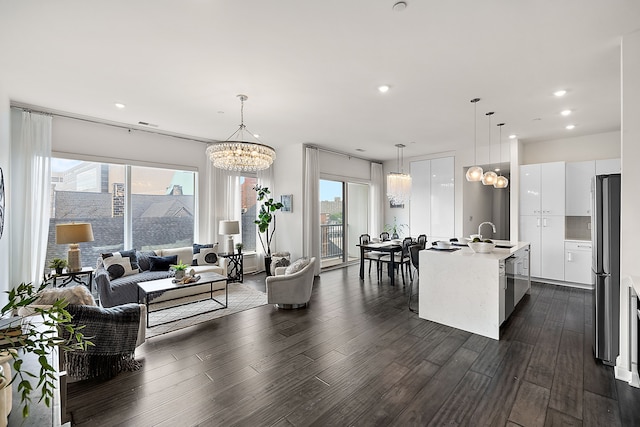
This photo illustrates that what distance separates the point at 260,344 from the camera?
320 cm

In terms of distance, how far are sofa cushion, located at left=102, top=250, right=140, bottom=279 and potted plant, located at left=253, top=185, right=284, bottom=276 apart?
8.11 ft

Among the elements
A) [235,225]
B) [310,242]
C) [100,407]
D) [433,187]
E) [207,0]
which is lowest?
[100,407]

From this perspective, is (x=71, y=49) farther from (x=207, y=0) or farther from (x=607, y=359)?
(x=607, y=359)

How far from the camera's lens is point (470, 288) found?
3.48m

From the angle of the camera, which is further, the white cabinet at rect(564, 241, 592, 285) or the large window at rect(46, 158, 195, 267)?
the white cabinet at rect(564, 241, 592, 285)

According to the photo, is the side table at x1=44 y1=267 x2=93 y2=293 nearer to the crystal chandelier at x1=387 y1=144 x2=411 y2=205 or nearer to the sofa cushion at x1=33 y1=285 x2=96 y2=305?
the sofa cushion at x1=33 y1=285 x2=96 y2=305

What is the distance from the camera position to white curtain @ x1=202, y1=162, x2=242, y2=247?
611 centimetres

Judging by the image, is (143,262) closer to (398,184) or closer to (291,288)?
(291,288)

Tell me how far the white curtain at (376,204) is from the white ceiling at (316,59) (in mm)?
3851

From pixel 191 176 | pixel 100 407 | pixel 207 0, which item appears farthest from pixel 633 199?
pixel 191 176

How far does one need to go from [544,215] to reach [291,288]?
5115 mm

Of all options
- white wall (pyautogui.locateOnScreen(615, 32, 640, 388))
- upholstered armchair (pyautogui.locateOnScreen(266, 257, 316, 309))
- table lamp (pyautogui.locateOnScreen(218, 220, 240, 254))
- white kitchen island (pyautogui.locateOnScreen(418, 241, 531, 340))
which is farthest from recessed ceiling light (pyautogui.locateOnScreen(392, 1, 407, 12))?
table lamp (pyautogui.locateOnScreen(218, 220, 240, 254))

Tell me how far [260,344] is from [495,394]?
2.28m

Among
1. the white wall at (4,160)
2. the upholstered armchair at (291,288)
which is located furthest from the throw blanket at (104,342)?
the upholstered armchair at (291,288)
